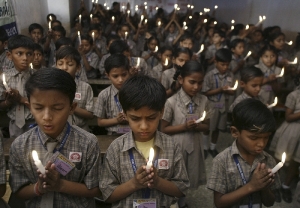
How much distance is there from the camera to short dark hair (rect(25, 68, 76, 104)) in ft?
4.56

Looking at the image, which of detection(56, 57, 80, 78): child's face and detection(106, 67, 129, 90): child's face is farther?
detection(56, 57, 80, 78): child's face

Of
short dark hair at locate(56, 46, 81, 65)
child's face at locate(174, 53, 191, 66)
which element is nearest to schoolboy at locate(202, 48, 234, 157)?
child's face at locate(174, 53, 191, 66)

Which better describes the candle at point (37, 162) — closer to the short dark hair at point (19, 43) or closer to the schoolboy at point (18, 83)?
the schoolboy at point (18, 83)

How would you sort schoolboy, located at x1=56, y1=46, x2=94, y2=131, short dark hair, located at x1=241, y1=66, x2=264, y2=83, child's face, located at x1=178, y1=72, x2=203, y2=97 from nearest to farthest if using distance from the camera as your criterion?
child's face, located at x1=178, y1=72, x2=203, y2=97 < schoolboy, located at x1=56, y1=46, x2=94, y2=131 < short dark hair, located at x1=241, y1=66, x2=264, y2=83

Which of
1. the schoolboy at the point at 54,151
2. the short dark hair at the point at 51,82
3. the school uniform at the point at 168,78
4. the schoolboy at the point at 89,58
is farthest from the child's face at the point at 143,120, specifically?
the schoolboy at the point at 89,58

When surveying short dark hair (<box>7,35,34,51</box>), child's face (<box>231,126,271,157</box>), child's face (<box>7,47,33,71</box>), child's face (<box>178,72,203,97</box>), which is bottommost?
child's face (<box>231,126,271,157</box>)

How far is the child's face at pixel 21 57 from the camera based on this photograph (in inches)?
111

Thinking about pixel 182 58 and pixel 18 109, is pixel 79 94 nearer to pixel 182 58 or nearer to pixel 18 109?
pixel 18 109

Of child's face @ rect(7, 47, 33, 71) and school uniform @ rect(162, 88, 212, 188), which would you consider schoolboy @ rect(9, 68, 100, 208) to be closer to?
school uniform @ rect(162, 88, 212, 188)

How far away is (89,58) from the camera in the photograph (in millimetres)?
4938

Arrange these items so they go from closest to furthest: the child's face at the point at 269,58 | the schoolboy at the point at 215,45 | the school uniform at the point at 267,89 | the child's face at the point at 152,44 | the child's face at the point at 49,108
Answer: the child's face at the point at 49,108
the school uniform at the point at 267,89
the child's face at the point at 269,58
the child's face at the point at 152,44
the schoolboy at the point at 215,45

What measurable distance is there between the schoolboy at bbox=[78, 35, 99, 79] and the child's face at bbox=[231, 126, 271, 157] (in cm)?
341

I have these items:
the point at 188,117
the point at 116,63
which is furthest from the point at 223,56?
the point at 116,63

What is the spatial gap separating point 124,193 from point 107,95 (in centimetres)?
120
